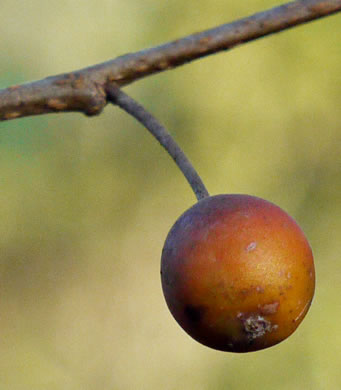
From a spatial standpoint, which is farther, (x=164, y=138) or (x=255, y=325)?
(x=164, y=138)

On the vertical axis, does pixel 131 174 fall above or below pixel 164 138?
above

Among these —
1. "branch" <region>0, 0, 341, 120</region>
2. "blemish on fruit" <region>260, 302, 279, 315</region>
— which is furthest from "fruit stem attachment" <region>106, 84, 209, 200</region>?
"blemish on fruit" <region>260, 302, 279, 315</region>

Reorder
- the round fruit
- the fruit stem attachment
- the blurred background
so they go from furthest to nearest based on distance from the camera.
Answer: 1. the blurred background
2. the fruit stem attachment
3. the round fruit

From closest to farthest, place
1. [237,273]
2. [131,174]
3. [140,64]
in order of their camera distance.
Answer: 1. [237,273]
2. [140,64]
3. [131,174]

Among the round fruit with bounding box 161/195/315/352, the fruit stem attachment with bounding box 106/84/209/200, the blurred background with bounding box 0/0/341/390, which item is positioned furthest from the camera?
the blurred background with bounding box 0/0/341/390

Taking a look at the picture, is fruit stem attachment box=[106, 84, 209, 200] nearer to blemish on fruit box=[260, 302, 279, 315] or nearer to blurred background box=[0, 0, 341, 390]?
blemish on fruit box=[260, 302, 279, 315]

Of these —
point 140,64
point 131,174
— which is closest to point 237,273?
point 140,64

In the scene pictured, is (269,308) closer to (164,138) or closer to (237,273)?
(237,273)

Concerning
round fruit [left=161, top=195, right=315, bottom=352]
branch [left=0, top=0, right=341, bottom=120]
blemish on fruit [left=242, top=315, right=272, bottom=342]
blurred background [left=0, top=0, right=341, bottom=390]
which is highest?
blurred background [left=0, top=0, right=341, bottom=390]
